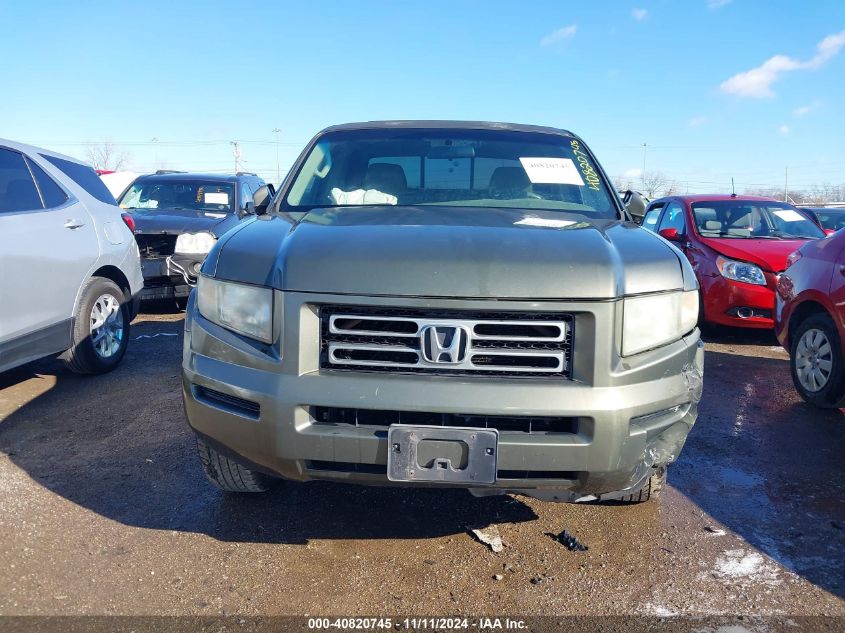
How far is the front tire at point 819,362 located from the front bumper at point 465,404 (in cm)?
288

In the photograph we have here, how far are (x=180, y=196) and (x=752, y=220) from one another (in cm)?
720

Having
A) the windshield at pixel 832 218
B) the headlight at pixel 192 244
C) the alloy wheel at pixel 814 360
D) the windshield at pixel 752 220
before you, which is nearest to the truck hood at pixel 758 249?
the windshield at pixel 752 220

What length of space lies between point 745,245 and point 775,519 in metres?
4.52

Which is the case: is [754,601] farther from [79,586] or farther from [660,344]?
[79,586]

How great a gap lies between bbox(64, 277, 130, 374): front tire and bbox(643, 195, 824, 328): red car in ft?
16.0

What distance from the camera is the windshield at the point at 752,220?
7.46 meters

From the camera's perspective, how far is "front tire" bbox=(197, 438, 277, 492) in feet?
9.35

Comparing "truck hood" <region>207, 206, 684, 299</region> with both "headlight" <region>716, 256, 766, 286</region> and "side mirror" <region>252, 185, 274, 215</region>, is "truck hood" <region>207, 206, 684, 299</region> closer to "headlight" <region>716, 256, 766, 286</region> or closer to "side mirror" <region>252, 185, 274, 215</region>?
"side mirror" <region>252, 185, 274, 215</region>

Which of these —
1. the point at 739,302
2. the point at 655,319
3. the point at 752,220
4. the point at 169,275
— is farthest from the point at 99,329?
the point at 752,220

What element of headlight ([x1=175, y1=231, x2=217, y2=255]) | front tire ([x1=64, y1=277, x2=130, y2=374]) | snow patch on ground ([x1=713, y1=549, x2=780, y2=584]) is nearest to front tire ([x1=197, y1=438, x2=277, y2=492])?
snow patch on ground ([x1=713, y1=549, x2=780, y2=584])

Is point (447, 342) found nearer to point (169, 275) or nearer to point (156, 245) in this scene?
point (169, 275)

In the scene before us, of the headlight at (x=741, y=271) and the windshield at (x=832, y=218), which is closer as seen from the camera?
the headlight at (x=741, y=271)

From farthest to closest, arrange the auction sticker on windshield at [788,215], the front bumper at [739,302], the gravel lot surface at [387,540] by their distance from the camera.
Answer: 1. the auction sticker on windshield at [788,215]
2. the front bumper at [739,302]
3. the gravel lot surface at [387,540]

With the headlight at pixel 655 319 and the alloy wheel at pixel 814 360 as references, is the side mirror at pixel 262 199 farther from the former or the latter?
the alloy wheel at pixel 814 360
